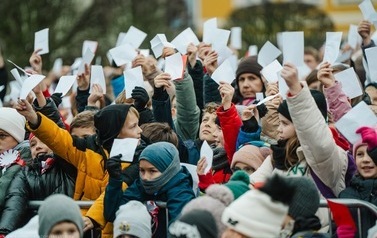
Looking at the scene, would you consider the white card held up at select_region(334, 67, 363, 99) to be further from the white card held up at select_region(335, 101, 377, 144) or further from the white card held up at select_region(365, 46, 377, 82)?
the white card held up at select_region(335, 101, 377, 144)

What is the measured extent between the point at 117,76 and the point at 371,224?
17.6 ft

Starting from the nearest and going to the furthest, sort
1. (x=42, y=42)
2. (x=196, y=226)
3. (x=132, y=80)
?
(x=196, y=226) → (x=132, y=80) → (x=42, y=42)

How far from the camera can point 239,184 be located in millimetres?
9445

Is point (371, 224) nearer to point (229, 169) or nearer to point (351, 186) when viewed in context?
point (351, 186)

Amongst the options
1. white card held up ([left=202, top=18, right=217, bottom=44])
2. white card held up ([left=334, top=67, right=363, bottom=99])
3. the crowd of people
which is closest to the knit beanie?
the crowd of people

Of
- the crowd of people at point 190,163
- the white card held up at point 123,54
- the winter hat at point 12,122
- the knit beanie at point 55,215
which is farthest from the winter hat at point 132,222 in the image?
the white card held up at point 123,54

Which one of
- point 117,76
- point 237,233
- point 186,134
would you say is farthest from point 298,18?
point 237,233

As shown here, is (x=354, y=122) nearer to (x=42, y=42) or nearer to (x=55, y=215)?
(x=55, y=215)

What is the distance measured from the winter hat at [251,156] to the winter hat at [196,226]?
207 centimetres

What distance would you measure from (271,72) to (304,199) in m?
3.01

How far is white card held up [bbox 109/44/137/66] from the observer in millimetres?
13203

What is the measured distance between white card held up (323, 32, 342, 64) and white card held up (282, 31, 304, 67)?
231 mm

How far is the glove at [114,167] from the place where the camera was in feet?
32.6

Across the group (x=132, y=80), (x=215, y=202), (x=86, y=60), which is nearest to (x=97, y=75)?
(x=86, y=60)
